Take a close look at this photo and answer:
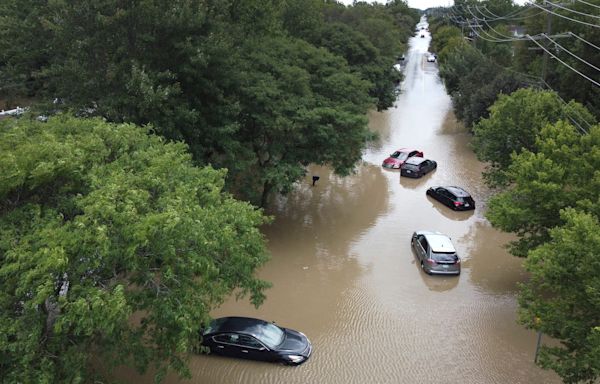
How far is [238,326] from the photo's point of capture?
511 inches

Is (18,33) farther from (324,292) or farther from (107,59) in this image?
(324,292)

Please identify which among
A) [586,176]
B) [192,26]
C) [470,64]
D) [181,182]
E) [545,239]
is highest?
[192,26]

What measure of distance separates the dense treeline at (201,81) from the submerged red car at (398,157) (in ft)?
26.0

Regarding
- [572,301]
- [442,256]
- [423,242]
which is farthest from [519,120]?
[572,301]

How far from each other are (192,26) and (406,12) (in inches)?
4577

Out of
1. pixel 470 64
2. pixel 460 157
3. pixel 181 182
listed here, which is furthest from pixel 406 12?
pixel 181 182

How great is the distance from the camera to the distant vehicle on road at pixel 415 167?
29234 mm

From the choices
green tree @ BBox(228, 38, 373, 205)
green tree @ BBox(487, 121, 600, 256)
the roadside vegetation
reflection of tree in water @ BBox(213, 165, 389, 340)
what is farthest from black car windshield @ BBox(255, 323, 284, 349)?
green tree @ BBox(487, 121, 600, 256)

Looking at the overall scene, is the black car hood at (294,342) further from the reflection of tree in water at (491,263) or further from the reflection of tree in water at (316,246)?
the reflection of tree in water at (491,263)

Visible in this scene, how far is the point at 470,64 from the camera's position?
39.6m

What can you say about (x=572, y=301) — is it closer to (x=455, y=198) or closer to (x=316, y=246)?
(x=316, y=246)

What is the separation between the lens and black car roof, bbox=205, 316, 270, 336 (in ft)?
42.1

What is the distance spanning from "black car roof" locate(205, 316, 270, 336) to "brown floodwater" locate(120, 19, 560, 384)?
78 cm

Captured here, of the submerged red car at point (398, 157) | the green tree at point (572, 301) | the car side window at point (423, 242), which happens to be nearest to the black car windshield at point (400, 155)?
the submerged red car at point (398, 157)
